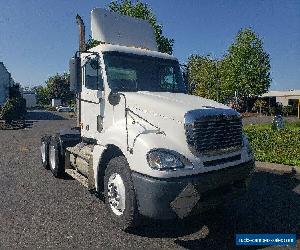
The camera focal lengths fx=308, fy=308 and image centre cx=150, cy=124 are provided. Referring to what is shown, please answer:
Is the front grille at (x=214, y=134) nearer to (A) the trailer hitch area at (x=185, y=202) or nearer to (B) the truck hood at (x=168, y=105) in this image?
(B) the truck hood at (x=168, y=105)

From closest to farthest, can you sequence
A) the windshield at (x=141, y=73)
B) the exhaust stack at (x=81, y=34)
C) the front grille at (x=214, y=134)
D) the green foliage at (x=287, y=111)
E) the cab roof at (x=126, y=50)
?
the front grille at (x=214, y=134) → the windshield at (x=141, y=73) → the cab roof at (x=126, y=50) → the exhaust stack at (x=81, y=34) → the green foliage at (x=287, y=111)

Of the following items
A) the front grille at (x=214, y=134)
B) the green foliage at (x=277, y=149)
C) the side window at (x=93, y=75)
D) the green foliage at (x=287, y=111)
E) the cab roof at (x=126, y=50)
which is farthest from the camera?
the green foliage at (x=287, y=111)

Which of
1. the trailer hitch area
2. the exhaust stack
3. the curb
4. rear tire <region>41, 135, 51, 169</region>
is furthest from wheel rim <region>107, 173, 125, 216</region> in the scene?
the curb

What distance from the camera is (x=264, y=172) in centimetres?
903

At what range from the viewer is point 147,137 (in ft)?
15.5

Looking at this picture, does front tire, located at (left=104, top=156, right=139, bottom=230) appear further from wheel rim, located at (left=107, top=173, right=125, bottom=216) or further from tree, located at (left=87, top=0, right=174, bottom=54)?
tree, located at (left=87, top=0, right=174, bottom=54)

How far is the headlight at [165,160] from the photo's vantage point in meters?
4.46

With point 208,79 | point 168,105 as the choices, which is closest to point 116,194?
point 168,105

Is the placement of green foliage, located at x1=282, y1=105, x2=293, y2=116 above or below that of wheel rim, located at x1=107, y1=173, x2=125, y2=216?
above

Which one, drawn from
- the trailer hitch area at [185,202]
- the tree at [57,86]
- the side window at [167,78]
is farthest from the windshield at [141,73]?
the tree at [57,86]

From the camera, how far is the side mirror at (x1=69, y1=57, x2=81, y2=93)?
253 inches

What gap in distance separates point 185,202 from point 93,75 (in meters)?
3.46

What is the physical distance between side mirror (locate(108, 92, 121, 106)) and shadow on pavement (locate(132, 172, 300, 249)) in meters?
2.32

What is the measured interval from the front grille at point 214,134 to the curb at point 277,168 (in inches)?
170
